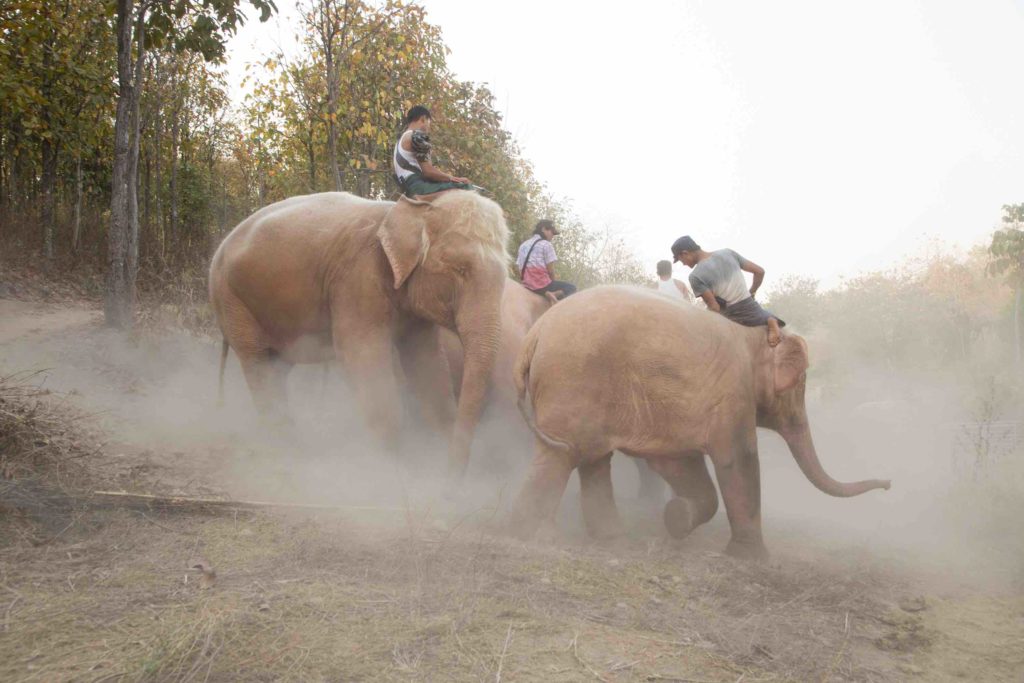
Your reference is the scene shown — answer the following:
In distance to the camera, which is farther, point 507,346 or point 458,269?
point 507,346

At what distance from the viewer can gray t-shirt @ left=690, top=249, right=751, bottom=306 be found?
20.9ft

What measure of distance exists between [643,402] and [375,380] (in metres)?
2.18

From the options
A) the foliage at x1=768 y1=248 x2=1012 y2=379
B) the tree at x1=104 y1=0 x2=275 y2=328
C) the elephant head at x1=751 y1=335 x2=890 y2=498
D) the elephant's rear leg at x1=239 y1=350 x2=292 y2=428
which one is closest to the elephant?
the elephant's rear leg at x1=239 y1=350 x2=292 y2=428

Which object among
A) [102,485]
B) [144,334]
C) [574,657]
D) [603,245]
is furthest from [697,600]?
[603,245]

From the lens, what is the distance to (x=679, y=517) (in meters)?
5.82

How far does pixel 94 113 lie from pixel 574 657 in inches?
659

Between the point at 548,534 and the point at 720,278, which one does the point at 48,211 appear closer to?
the point at 548,534

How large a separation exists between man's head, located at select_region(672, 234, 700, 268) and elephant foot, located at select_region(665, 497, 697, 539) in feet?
6.28

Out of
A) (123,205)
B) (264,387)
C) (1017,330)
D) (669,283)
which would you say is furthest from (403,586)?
(1017,330)

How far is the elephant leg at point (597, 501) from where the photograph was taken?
6.14 m

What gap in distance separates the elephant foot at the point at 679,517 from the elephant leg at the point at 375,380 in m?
2.24

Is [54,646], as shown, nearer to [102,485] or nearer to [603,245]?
[102,485]

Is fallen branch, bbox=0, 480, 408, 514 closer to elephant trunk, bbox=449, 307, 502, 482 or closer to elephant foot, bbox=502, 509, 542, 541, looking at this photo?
elephant foot, bbox=502, 509, 542, 541

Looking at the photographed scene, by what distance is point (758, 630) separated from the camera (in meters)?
4.15
